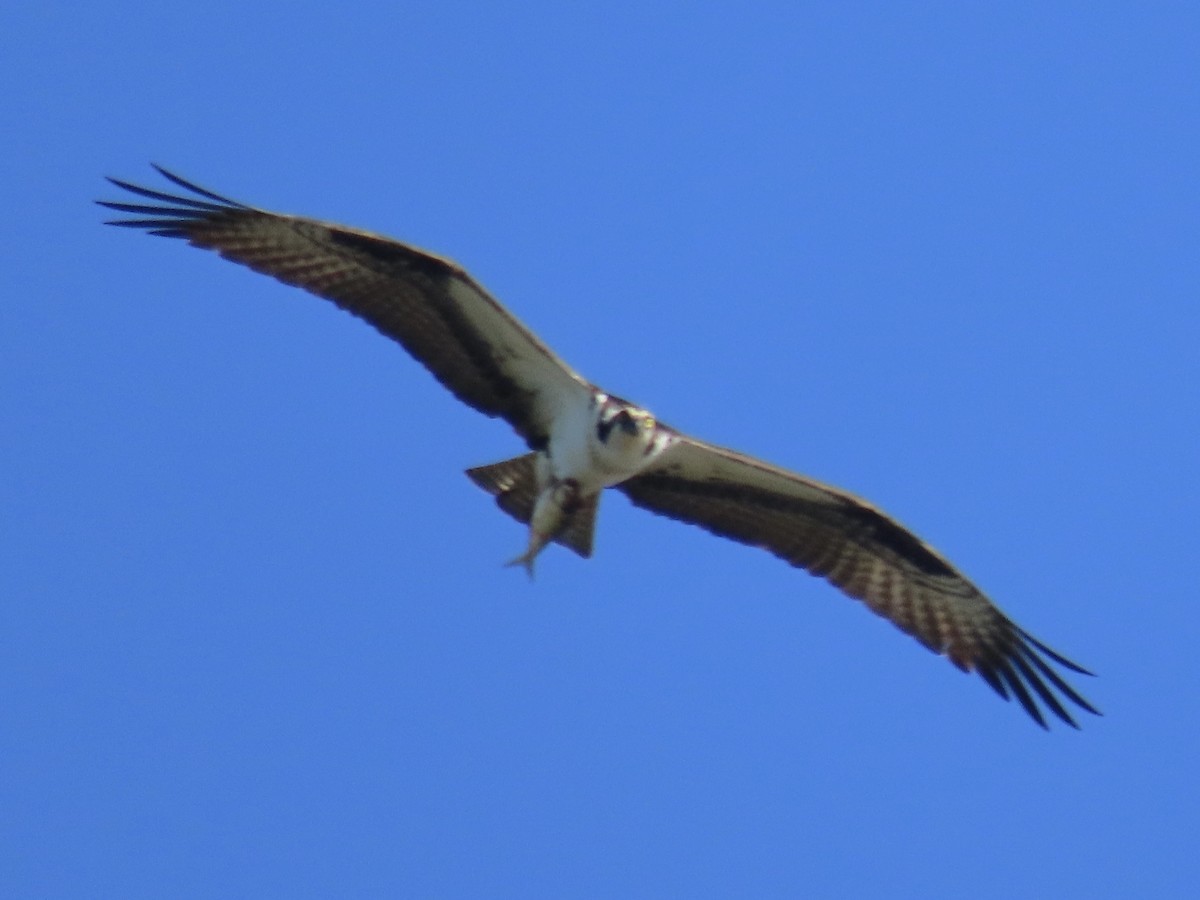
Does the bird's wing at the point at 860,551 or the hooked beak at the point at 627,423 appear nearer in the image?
the hooked beak at the point at 627,423

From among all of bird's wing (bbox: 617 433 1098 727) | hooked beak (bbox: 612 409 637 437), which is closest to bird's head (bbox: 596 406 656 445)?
hooked beak (bbox: 612 409 637 437)

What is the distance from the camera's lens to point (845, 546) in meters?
→ 13.5

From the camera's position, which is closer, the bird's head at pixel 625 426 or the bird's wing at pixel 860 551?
the bird's head at pixel 625 426

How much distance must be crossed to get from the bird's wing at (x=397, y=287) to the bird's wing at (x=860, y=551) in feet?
3.24

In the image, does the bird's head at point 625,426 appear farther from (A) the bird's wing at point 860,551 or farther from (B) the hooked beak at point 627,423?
(A) the bird's wing at point 860,551

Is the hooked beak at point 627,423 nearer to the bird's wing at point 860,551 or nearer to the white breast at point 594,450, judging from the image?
the white breast at point 594,450

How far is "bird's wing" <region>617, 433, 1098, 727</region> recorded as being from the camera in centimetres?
1317

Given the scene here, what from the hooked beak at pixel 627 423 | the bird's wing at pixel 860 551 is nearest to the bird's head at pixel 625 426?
the hooked beak at pixel 627 423

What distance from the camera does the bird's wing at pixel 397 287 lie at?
12398 millimetres

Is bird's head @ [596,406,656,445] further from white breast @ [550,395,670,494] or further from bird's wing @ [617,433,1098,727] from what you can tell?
bird's wing @ [617,433,1098,727]

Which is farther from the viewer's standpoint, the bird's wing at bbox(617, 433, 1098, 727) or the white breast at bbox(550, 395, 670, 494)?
the bird's wing at bbox(617, 433, 1098, 727)

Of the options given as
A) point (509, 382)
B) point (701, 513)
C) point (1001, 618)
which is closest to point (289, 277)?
point (509, 382)

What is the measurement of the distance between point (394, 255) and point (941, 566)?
378 centimetres

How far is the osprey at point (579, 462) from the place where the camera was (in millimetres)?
12445
